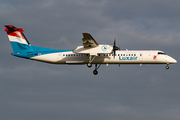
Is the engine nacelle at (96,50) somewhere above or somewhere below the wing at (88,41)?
below

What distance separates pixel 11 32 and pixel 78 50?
36.8ft

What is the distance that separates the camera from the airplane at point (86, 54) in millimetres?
38438

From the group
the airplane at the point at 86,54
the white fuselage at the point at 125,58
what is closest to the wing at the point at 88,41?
the airplane at the point at 86,54

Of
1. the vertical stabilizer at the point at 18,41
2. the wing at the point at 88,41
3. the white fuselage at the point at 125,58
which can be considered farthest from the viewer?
the vertical stabilizer at the point at 18,41

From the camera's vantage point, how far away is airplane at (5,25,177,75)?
38438 millimetres

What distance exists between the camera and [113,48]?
126ft

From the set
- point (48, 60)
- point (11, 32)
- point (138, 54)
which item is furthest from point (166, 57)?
point (11, 32)

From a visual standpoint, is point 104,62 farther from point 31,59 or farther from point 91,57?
point 31,59

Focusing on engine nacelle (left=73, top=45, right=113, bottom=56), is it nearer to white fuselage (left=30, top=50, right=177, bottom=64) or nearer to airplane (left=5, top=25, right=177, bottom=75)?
airplane (left=5, top=25, right=177, bottom=75)

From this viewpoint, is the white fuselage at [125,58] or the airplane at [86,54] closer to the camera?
the airplane at [86,54]

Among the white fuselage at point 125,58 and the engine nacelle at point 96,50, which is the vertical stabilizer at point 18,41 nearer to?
the white fuselage at point 125,58

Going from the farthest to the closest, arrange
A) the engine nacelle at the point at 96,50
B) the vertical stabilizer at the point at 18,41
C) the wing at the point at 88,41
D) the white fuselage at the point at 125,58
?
1. the vertical stabilizer at the point at 18,41
2. the white fuselage at the point at 125,58
3. the engine nacelle at the point at 96,50
4. the wing at the point at 88,41

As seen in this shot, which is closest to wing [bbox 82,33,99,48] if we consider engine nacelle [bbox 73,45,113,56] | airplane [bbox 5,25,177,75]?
airplane [bbox 5,25,177,75]

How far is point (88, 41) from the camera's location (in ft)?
122
